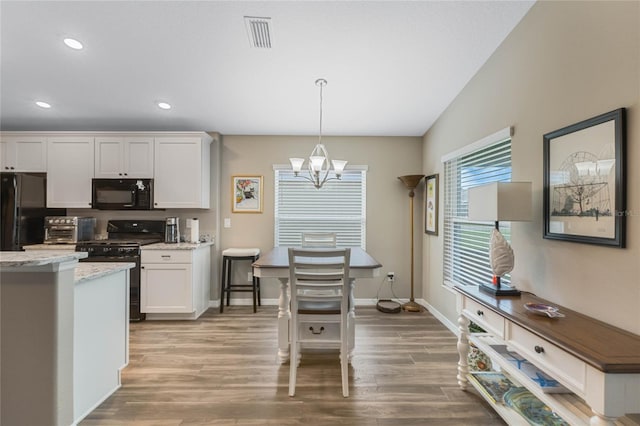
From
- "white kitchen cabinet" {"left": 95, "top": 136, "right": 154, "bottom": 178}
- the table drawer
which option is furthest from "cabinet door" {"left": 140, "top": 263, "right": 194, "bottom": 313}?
the table drawer

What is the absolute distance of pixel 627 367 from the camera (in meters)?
1.05

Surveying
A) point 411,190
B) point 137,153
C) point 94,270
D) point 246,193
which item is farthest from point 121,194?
point 411,190

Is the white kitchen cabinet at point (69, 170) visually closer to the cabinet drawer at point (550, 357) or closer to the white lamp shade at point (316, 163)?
the white lamp shade at point (316, 163)

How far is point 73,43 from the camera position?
2330 millimetres

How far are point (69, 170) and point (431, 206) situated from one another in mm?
4781

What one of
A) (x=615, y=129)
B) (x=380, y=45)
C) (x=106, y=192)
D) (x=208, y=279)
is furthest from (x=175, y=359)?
(x=615, y=129)

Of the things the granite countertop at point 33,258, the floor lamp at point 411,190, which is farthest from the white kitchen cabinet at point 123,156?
the floor lamp at point 411,190

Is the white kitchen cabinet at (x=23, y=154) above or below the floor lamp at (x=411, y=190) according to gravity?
above

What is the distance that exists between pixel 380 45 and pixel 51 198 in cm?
438

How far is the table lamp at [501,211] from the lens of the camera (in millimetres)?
1832

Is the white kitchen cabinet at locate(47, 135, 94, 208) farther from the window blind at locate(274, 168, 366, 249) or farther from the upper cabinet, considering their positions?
the window blind at locate(274, 168, 366, 249)

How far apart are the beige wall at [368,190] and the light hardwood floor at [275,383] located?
3.72 ft

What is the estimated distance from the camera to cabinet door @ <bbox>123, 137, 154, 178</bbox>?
3.74 m

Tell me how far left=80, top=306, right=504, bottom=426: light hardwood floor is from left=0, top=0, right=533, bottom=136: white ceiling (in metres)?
2.59
